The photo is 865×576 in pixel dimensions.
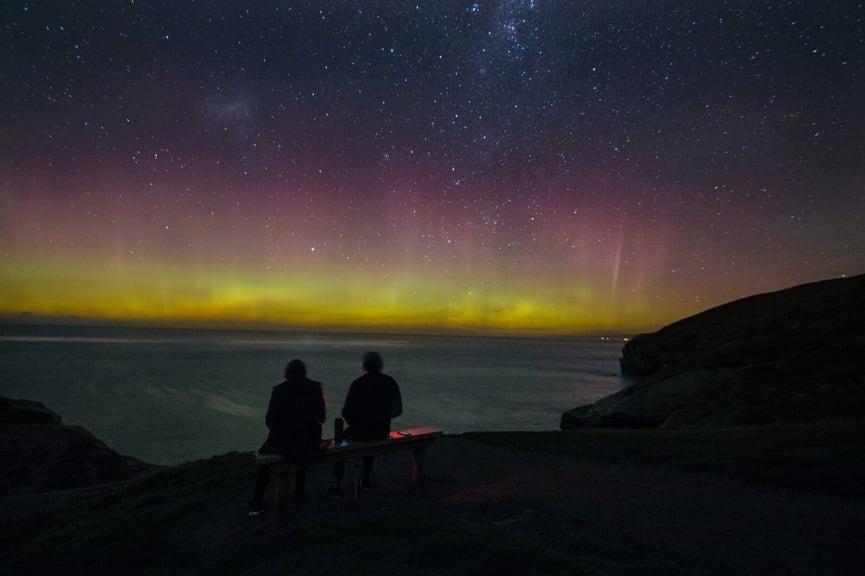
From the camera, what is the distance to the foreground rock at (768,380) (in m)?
19.3

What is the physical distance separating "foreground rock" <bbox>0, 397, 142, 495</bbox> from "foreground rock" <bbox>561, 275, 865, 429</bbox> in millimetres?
22695

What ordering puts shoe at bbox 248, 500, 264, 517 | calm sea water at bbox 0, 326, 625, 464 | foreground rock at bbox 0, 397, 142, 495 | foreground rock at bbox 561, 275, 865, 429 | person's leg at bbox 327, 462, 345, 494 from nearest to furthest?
shoe at bbox 248, 500, 264, 517 → person's leg at bbox 327, 462, 345, 494 → foreground rock at bbox 0, 397, 142, 495 → foreground rock at bbox 561, 275, 865, 429 → calm sea water at bbox 0, 326, 625, 464

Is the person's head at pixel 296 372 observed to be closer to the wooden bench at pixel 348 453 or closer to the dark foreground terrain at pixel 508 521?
the wooden bench at pixel 348 453

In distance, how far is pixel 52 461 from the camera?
1639 centimetres

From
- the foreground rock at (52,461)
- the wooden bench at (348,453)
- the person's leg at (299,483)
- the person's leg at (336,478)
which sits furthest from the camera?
the foreground rock at (52,461)

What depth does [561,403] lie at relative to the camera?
172ft

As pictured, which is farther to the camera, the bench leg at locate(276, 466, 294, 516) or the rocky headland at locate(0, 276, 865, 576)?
the bench leg at locate(276, 466, 294, 516)

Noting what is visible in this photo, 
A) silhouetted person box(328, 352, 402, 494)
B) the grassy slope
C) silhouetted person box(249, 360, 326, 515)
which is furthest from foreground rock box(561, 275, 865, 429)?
silhouetted person box(249, 360, 326, 515)

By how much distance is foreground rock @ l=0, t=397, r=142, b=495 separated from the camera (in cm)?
1536

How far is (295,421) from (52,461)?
50.6ft

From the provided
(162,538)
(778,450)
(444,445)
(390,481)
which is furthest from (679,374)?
(162,538)

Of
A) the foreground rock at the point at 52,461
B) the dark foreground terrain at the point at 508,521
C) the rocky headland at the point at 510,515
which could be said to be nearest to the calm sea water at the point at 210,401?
the foreground rock at the point at 52,461

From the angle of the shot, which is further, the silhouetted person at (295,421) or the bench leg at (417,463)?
the bench leg at (417,463)

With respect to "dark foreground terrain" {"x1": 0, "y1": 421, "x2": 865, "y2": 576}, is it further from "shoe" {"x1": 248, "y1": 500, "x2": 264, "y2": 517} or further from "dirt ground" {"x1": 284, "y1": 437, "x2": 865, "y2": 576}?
"shoe" {"x1": 248, "y1": 500, "x2": 264, "y2": 517}
